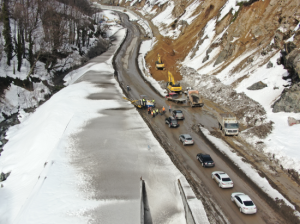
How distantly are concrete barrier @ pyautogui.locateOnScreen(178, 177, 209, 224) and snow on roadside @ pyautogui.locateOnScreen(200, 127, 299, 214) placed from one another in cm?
606

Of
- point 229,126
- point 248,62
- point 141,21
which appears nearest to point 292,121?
point 229,126

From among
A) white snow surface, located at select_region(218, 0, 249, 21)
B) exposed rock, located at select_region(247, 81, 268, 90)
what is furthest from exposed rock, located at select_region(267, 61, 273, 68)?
white snow surface, located at select_region(218, 0, 249, 21)

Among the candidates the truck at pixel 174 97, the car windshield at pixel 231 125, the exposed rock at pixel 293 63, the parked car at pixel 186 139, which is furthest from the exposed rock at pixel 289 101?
the truck at pixel 174 97

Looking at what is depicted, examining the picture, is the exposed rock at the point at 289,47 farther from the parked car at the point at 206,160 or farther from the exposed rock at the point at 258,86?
the parked car at the point at 206,160

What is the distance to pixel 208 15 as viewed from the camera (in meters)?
71.9

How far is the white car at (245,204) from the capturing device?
18.7 metres

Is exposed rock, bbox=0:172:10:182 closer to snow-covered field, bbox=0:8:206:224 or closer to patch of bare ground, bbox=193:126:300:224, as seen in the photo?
snow-covered field, bbox=0:8:206:224

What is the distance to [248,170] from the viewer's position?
23.9 m

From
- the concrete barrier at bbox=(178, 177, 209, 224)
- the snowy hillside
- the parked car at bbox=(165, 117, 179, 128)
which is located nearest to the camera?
the concrete barrier at bbox=(178, 177, 209, 224)

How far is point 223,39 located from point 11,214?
49.2 metres

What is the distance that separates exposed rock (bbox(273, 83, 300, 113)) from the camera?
30203mm

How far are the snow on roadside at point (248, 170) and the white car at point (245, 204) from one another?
2.84 meters

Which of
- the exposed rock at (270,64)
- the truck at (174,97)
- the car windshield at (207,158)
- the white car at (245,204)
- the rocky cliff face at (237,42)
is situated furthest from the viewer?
the truck at (174,97)

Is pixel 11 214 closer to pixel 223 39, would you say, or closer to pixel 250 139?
pixel 250 139
